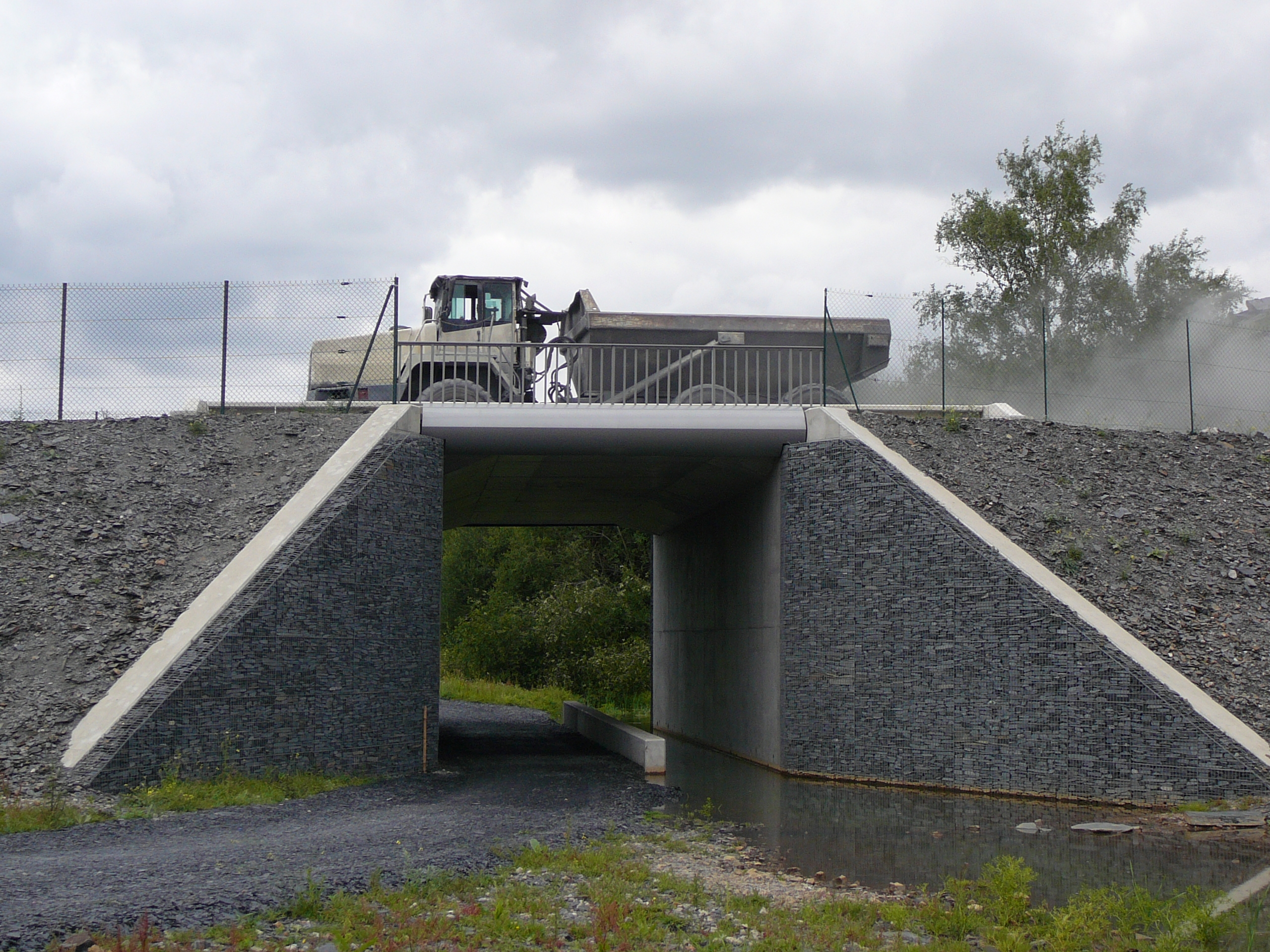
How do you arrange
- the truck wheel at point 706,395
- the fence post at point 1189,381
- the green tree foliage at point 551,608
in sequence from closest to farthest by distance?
the truck wheel at point 706,395 → the fence post at point 1189,381 → the green tree foliage at point 551,608

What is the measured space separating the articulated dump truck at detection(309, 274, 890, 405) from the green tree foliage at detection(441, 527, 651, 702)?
12512 mm

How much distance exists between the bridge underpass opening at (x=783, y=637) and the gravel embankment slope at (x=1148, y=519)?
0.56m

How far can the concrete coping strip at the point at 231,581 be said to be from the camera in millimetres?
10734

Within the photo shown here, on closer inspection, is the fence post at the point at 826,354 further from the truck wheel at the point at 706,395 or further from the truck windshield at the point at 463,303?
the truck windshield at the point at 463,303

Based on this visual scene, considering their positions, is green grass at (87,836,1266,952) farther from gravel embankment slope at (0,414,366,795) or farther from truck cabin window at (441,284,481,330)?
truck cabin window at (441,284,481,330)

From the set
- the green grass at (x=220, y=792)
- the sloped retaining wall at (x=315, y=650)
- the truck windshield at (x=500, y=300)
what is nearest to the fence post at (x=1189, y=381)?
the truck windshield at (x=500, y=300)

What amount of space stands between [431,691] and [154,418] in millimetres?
6099

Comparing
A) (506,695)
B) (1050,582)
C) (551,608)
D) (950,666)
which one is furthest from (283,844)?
(551,608)

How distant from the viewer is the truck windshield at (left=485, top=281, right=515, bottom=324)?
58.9 feet

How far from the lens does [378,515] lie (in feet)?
43.7

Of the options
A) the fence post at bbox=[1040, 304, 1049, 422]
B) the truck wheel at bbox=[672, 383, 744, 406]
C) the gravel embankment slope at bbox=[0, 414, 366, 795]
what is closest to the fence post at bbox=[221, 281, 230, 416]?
the gravel embankment slope at bbox=[0, 414, 366, 795]

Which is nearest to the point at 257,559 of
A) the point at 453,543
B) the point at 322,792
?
the point at 322,792

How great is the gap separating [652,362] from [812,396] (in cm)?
239

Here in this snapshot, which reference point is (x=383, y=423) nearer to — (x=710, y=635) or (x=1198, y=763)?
(x=710, y=635)
